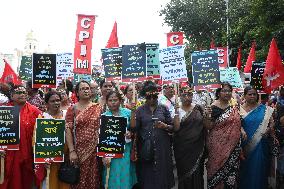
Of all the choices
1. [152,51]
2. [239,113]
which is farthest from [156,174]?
[152,51]

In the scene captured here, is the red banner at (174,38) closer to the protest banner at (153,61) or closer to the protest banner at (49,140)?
the protest banner at (153,61)

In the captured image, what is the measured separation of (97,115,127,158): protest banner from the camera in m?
5.07

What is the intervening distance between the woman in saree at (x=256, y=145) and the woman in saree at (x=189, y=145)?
0.62 metres

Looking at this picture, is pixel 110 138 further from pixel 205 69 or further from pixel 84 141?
pixel 205 69

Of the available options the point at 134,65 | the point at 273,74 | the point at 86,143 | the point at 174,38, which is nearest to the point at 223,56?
the point at 174,38

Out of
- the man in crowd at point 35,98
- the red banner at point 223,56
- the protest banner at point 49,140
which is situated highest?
the red banner at point 223,56

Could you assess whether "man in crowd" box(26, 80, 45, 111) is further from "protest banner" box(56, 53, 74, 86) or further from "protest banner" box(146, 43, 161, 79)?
"protest banner" box(146, 43, 161, 79)

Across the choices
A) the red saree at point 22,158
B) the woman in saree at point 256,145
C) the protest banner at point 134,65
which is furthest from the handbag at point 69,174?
the woman in saree at point 256,145

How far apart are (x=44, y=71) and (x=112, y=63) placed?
1.09 meters

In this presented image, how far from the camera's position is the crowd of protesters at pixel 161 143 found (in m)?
5.27

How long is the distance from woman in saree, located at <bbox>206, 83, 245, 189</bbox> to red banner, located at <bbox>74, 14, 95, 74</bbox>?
8.25ft

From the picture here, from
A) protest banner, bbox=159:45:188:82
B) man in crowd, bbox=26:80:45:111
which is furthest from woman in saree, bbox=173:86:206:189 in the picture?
man in crowd, bbox=26:80:45:111

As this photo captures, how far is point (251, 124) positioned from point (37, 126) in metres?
2.96

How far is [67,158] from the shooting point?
527 cm
